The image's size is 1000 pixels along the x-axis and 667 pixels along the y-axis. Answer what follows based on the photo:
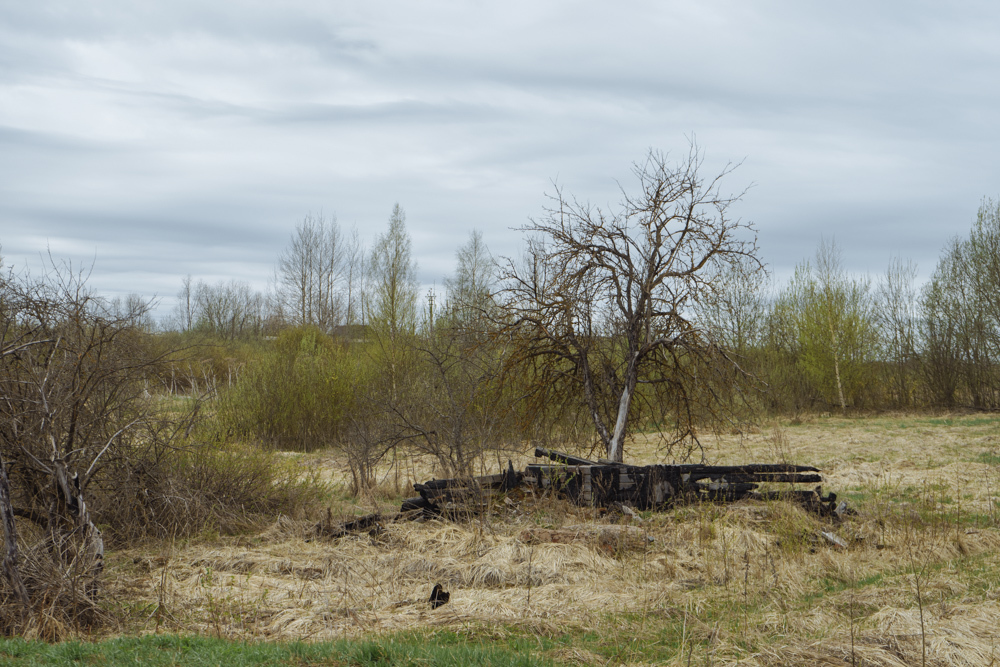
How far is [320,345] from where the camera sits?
25.1m

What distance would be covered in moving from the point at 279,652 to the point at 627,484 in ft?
23.4

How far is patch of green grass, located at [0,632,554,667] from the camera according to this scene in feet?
16.9

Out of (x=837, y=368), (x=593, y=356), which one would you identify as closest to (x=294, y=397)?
(x=593, y=356)

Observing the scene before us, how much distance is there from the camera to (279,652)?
535cm

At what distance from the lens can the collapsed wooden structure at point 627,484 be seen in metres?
11.2

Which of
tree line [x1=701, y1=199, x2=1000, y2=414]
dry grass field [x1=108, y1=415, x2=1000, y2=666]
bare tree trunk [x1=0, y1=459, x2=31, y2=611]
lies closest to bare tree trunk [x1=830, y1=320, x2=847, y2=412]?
tree line [x1=701, y1=199, x2=1000, y2=414]

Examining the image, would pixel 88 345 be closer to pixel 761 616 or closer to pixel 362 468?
pixel 362 468

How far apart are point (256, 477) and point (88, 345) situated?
394 centimetres

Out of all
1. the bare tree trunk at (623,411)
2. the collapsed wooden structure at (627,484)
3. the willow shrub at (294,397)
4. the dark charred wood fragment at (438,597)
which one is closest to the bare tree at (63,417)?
the dark charred wood fragment at (438,597)

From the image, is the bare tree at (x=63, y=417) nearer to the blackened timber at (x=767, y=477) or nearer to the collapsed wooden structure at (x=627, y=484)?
the collapsed wooden structure at (x=627, y=484)

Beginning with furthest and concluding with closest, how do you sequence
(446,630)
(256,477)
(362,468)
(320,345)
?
1. (320,345)
2. (362,468)
3. (256,477)
4. (446,630)

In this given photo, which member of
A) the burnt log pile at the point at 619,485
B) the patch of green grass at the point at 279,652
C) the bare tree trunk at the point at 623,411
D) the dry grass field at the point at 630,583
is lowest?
the dry grass field at the point at 630,583

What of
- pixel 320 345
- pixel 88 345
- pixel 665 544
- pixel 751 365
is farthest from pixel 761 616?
pixel 751 365

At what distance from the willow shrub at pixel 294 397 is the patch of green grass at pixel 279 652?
50.0ft
